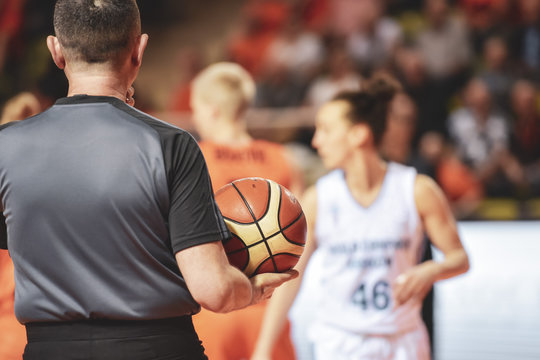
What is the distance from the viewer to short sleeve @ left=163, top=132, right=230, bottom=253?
1.83 meters

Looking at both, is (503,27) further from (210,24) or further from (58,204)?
(58,204)

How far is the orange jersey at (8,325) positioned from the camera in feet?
9.91

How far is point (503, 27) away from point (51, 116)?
8543 mm

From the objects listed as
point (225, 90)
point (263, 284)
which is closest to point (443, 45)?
point (225, 90)

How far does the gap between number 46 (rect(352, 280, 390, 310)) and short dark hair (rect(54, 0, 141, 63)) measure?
2.04 meters

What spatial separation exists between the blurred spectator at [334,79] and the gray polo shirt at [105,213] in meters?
7.70

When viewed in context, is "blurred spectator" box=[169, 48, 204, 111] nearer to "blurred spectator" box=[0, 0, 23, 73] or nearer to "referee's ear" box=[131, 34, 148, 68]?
"blurred spectator" box=[0, 0, 23, 73]

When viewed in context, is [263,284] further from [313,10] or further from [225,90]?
[313,10]

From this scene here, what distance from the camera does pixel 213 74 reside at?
4.17 meters

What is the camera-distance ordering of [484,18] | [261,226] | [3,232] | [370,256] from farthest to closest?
[484,18] < [370,256] < [261,226] < [3,232]

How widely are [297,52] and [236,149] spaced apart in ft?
22.9

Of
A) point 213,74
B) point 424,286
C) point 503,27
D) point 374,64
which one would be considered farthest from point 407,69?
point 424,286

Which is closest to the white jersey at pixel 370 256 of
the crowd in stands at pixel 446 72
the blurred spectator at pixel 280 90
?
the crowd in stands at pixel 446 72

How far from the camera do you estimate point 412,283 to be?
3.22 meters
